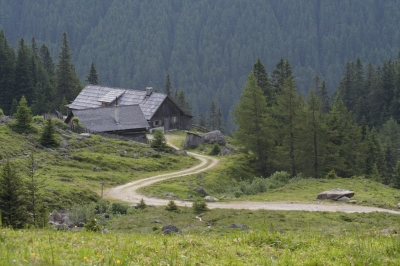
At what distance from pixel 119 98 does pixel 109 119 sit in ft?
51.9

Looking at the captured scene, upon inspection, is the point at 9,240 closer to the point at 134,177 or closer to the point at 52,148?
the point at 134,177

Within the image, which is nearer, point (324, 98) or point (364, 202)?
point (364, 202)

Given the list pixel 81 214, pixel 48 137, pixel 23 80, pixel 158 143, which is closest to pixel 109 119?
pixel 158 143

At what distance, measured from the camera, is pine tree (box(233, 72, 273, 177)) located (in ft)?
207

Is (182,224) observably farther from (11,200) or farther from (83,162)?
(83,162)

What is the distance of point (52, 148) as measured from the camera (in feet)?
177

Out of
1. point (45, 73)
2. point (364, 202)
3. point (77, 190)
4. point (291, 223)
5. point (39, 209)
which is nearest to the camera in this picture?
point (39, 209)

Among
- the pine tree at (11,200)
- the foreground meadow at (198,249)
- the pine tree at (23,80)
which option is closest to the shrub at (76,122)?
Result: the pine tree at (23,80)

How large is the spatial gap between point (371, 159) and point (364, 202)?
42.2 metres

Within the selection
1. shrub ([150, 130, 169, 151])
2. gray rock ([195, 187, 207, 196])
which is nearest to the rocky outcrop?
shrub ([150, 130, 169, 151])

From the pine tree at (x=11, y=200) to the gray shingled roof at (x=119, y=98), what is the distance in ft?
196

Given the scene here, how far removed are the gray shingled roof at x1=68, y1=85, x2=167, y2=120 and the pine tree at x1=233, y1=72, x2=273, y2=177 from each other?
23389 mm

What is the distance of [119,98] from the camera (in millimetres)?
91000

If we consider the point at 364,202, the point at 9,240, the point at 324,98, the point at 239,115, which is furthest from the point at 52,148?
the point at 324,98
